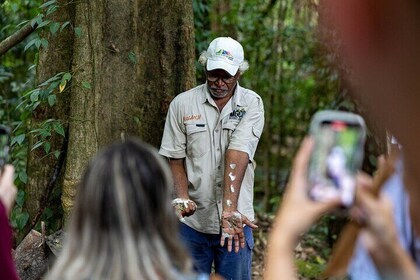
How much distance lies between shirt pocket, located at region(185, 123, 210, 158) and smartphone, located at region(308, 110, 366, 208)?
2.48 m

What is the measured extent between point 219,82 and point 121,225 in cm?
243

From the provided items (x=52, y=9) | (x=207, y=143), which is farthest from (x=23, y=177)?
(x=207, y=143)

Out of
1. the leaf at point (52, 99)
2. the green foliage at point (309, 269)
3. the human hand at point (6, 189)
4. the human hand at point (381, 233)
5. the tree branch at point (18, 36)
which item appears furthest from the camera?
the green foliage at point (309, 269)

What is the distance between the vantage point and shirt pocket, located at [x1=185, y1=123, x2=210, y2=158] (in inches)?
177

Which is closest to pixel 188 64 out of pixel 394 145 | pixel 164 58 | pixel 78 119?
pixel 164 58

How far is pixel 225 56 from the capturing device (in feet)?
14.9

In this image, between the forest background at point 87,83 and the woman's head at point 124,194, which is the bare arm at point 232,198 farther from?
the woman's head at point 124,194

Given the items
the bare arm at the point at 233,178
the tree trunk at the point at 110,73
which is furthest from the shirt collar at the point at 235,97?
the tree trunk at the point at 110,73

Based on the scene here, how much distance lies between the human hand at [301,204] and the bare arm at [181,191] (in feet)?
7.88

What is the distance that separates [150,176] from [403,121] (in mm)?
730

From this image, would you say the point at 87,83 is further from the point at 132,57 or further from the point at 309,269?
the point at 309,269

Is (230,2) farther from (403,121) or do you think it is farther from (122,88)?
(403,121)

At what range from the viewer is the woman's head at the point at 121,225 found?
218 cm

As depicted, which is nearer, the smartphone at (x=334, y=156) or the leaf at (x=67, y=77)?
the smartphone at (x=334, y=156)
